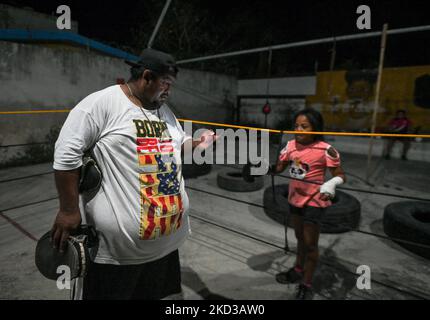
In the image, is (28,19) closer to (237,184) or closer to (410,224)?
(237,184)

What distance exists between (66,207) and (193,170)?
486 centimetres

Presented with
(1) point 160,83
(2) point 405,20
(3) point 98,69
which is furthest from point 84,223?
(2) point 405,20

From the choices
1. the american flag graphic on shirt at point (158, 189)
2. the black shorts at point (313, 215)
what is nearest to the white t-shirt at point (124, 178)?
the american flag graphic on shirt at point (158, 189)

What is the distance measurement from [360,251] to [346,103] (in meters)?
8.77

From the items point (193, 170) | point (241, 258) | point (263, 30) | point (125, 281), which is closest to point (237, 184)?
point (193, 170)

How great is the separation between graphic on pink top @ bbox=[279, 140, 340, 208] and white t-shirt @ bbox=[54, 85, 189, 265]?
1275 mm

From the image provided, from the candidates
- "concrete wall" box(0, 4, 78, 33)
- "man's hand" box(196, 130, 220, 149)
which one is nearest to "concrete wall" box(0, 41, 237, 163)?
"concrete wall" box(0, 4, 78, 33)

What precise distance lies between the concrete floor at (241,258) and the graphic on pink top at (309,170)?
2.24 ft

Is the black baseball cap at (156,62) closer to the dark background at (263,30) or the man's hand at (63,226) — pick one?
the man's hand at (63,226)

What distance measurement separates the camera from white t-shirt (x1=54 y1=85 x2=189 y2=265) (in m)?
1.29

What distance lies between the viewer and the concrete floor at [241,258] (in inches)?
91.3

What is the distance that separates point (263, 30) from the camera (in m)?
15.0

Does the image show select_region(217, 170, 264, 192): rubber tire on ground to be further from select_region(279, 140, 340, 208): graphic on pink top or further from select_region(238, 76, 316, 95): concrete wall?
select_region(238, 76, 316, 95): concrete wall

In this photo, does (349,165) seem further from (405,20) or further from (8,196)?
(405,20)
